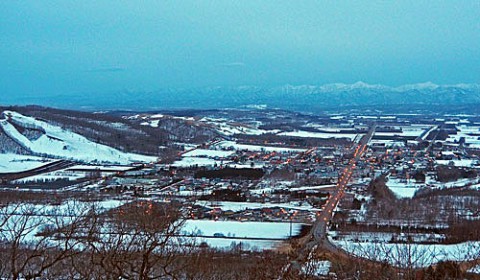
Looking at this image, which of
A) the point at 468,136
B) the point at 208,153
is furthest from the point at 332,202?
the point at 468,136

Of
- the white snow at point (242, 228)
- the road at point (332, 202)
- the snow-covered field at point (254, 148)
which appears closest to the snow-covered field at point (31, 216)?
the white snow at point (242, 228)

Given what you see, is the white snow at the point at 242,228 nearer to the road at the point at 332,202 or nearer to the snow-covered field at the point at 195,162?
the road at the point at 332,202

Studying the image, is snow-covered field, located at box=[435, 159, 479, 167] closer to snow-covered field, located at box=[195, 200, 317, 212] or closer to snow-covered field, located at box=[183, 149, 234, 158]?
snow-covered field, located at box=[183, 149, 234, 158]

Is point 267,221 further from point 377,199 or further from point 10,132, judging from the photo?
point 10,132

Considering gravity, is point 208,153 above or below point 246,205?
below

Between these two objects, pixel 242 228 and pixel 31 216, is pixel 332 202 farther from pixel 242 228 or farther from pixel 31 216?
pixel 31 216

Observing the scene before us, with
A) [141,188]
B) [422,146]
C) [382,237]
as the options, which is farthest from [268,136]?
[382,237]

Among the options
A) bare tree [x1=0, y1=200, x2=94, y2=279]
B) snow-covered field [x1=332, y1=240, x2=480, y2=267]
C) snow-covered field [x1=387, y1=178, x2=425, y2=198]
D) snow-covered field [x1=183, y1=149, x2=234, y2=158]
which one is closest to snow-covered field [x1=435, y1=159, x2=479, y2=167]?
snow-covered field [x1=387, y1=178, x2=425, y2=198]
